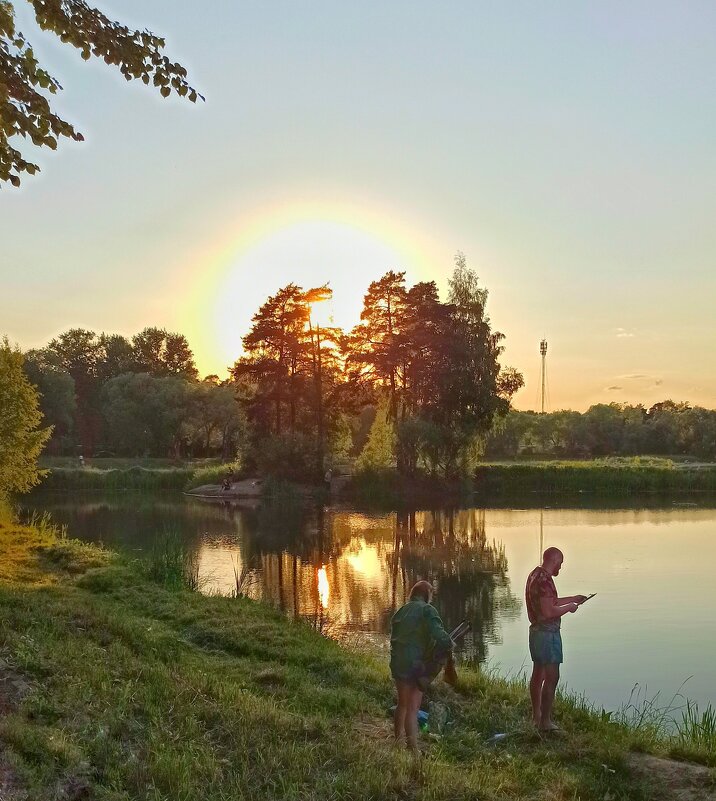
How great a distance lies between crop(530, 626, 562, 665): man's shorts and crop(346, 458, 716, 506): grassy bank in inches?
1542

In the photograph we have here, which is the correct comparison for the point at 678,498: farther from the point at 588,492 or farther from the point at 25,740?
the point at 25,740

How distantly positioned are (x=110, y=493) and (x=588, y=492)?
3057 centimetres

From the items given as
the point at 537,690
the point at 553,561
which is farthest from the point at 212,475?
the point at 553,561

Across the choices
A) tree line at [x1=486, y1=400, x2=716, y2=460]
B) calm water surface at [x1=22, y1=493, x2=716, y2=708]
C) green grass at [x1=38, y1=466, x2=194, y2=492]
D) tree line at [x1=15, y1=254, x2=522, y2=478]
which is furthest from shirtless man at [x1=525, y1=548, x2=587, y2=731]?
tree line at [x1=486, y1=400, x2=716, y2=460]

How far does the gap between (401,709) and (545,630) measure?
5.68 feet

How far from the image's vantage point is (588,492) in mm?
48938

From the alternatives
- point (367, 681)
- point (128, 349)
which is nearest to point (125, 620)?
point (367, 681)

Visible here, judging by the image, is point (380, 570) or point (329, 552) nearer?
point (380, 570)

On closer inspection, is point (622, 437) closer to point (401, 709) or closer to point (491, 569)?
point (491, 569)

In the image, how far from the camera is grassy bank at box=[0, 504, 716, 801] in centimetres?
552

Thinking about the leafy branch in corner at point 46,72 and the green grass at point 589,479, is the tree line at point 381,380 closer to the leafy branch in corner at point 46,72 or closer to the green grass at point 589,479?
the green grass at point 589,479

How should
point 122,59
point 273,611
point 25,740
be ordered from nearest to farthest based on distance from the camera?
1. point 25,740
2. point 122,59
3. point 273,611

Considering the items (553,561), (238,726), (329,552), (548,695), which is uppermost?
(553,561)

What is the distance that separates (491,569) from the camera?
2248 cm
